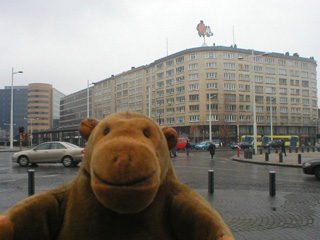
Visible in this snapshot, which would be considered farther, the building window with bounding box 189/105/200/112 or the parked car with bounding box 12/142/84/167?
the building window with bounding box 189/105/200/112

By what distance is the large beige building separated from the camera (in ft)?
206

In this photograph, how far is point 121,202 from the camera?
146cm

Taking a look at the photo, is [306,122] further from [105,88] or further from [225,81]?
[105,88]

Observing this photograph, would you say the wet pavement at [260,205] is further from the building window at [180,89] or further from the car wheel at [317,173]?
the building window at [180,89]

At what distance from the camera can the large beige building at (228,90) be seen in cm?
6291

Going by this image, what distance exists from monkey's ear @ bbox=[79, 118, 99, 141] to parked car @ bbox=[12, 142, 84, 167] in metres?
12.9

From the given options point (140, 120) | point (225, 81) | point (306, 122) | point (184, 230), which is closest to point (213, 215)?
point (184, 230)

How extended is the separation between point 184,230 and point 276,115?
237 feet

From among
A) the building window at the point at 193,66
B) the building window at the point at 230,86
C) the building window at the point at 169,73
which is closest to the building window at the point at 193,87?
the building window at the point at 193,66

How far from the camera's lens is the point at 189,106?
63781mm

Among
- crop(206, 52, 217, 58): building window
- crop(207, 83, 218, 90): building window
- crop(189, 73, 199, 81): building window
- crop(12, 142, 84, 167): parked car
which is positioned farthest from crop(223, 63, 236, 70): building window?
crop(12, 142, 84, 167): parked car

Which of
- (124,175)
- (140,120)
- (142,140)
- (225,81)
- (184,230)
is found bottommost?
(184,230)

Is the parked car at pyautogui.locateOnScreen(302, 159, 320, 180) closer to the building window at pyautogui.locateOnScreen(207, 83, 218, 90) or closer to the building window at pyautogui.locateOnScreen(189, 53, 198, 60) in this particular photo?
the building window at pyautogui.locateOnScreen(207, 83, 218, 90)

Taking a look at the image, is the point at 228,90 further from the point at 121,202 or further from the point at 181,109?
the point at 121,202
